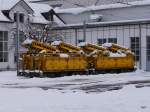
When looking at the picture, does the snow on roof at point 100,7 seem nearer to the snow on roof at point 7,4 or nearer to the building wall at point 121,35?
the building wall at point 121,35

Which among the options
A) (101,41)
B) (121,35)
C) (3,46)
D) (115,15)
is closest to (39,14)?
(3,46)

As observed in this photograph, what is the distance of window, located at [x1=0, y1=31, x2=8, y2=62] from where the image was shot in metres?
53.7

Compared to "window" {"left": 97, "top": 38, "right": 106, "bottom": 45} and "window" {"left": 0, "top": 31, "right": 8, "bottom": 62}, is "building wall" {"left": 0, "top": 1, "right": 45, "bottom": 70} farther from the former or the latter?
"window" {"left": 97, "top": 38, "right": 106, "bottom": 45}

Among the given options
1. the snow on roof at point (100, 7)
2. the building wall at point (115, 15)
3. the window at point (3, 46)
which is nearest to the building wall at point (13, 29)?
the window at point (3, 46)

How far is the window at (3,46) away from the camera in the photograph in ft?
176

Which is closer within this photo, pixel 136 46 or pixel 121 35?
pixel 136 46

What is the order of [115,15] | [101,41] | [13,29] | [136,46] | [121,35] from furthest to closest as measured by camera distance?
[115,15] < [13,29] < [101,41] < [121,35] < [136,46]

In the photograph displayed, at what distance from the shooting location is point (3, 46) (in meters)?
54.2

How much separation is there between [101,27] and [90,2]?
1330cm

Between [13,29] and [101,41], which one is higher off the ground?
[13,29]

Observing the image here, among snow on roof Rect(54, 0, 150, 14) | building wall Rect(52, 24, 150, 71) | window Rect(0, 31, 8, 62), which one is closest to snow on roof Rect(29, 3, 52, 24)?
snow on roof Rect(54, 0, 150, 14)

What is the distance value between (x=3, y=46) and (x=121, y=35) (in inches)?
498

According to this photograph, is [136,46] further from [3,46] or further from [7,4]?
[7,4]

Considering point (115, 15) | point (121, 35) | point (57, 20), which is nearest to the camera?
point (121, 35)
